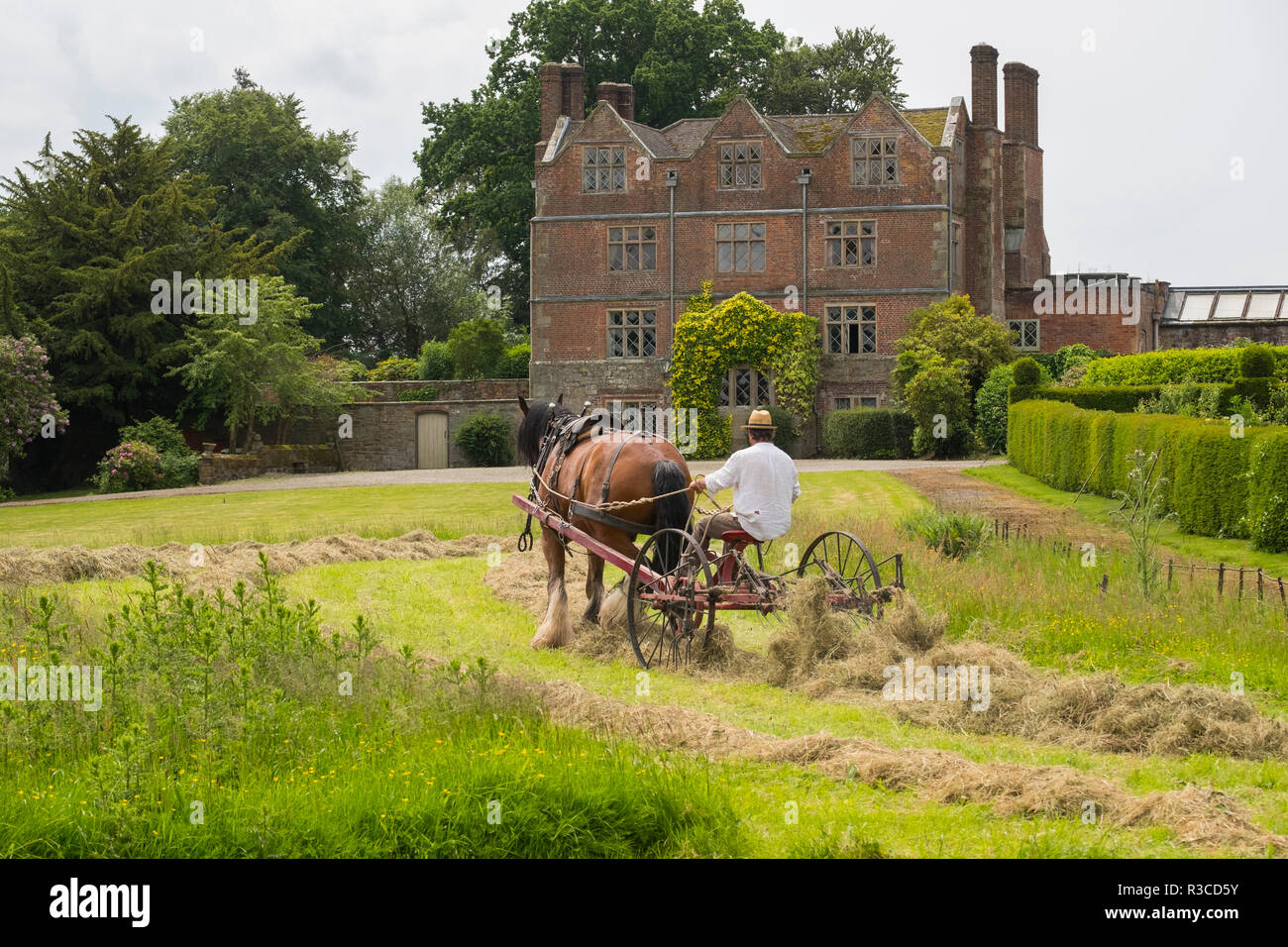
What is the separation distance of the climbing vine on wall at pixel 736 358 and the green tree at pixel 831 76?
20.4 meters

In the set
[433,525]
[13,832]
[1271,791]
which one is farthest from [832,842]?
[433,525]

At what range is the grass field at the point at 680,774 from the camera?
574 centimetres

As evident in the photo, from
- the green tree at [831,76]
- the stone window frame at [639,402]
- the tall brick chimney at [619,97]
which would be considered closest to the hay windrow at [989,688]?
the stone window frame at [639,402]

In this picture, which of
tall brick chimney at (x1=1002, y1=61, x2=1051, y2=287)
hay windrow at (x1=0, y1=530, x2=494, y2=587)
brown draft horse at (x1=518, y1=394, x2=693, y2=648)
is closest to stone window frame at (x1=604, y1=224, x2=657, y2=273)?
tall brick chimney at (x1=1002, y1=61, x2=1051, y2=287)

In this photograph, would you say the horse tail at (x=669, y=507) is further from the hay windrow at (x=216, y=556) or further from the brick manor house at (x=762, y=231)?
the brick manor house at (x=762, y=231)

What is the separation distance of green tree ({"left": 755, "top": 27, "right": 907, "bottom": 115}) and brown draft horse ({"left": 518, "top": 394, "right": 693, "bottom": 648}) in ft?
157

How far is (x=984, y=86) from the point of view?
4425 cm

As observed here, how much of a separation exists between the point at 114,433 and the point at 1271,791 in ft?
122

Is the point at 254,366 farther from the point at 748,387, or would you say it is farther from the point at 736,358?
the point at 748,387

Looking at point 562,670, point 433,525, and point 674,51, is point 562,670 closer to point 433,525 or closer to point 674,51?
point 433,525

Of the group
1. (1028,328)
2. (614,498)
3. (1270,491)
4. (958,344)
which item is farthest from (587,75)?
(614,498)

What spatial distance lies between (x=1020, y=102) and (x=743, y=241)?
13558 millimetres

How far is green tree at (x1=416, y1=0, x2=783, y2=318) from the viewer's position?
52469mm

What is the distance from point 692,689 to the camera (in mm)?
9305
